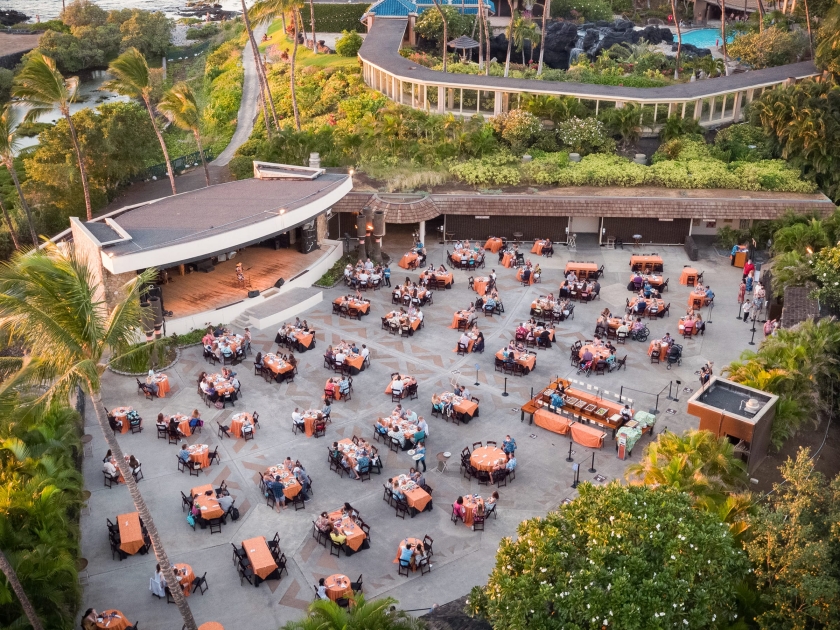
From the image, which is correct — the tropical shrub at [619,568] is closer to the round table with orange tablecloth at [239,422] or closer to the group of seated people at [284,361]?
the round table with orange tablecloth at [239,422]

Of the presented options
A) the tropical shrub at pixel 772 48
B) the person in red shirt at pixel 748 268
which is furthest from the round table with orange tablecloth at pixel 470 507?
the tropical shrub at pixel 772 48

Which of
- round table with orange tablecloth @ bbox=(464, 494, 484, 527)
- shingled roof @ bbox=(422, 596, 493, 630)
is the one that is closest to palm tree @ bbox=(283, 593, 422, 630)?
shingled roof @ bbox=(422, 596, 493, 630)

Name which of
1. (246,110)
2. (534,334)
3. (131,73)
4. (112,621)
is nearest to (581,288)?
(534,334)

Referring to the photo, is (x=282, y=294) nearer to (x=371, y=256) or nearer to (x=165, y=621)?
(x=371, y=256)

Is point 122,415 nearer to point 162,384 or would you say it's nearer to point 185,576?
point 162,384

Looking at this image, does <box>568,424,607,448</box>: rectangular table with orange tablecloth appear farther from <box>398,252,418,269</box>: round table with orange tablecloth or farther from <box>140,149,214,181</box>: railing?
<box>140,149,214,181</box>: railing

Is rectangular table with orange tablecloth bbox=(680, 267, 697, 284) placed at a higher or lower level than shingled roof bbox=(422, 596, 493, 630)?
higher
